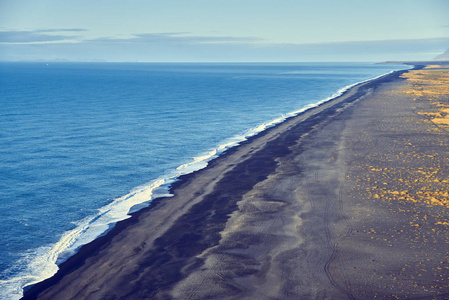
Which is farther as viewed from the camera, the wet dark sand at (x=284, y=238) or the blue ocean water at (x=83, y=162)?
the blue ocean water at (x=83, y=162)

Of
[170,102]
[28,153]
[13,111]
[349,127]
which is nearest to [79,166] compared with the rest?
[28,153]

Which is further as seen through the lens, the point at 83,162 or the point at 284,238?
the point at 83,162

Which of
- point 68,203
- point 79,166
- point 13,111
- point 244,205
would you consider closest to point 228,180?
point 244,205

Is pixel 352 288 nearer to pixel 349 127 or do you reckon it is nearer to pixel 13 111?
pixel 349 127

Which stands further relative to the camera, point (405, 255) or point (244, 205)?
point (244, 205)

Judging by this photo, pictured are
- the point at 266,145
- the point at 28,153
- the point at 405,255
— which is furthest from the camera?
the point at 266,145

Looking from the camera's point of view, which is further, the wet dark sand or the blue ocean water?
the blue ocean water

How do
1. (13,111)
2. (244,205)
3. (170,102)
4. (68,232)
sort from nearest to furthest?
(68,232), (244,205), (13,111), (170,102)

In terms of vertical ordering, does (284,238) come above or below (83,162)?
below
